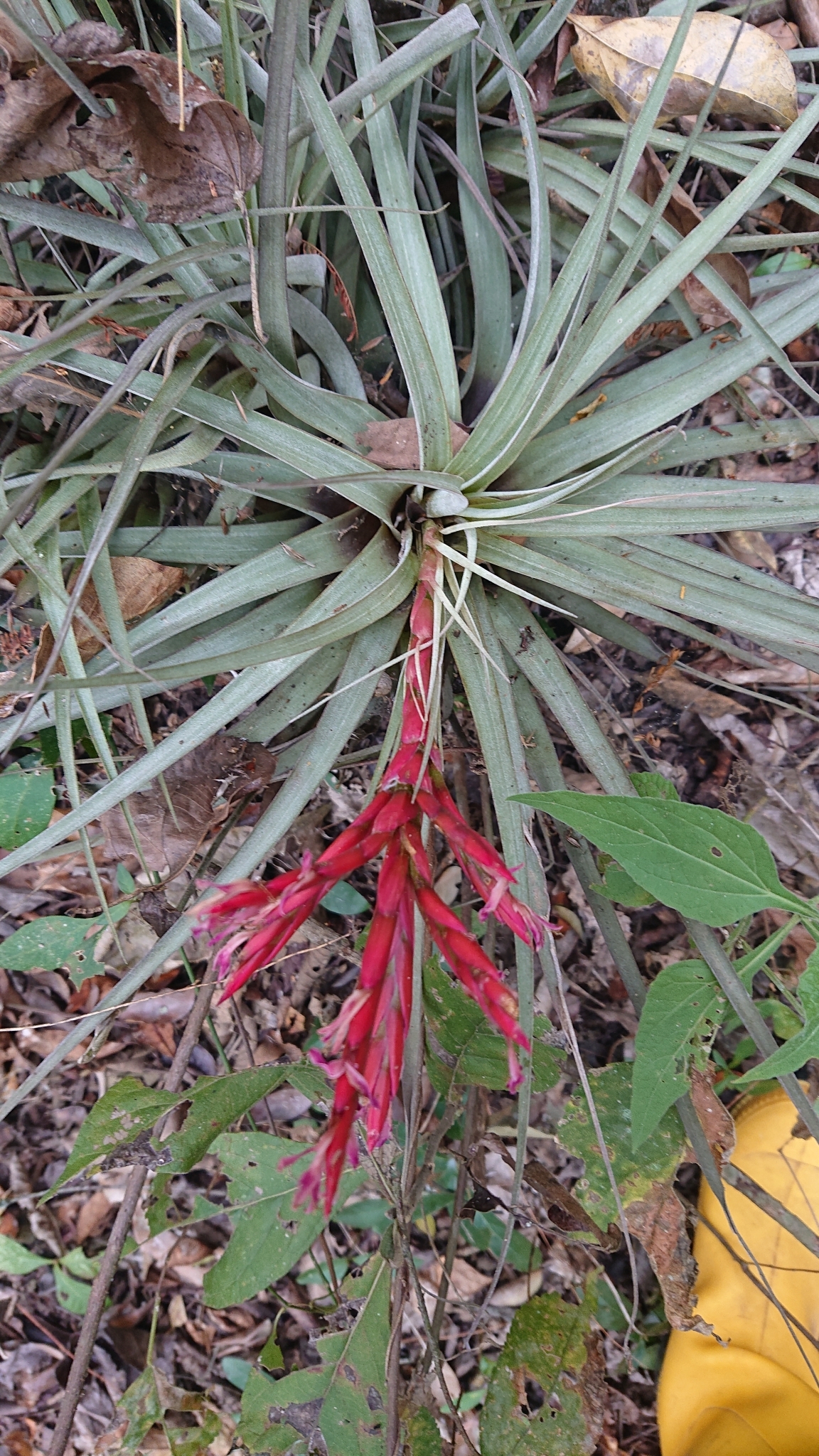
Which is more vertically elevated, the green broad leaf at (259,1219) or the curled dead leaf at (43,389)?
the curled dead leaf at (43,389)

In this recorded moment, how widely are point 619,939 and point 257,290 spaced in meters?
0.96

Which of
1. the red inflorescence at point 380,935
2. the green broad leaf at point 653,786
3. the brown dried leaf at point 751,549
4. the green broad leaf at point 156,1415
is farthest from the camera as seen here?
the brown dried leaf at point 751,549

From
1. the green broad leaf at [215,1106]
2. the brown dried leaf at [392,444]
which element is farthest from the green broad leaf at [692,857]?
the green broad leaf at [215,1106]

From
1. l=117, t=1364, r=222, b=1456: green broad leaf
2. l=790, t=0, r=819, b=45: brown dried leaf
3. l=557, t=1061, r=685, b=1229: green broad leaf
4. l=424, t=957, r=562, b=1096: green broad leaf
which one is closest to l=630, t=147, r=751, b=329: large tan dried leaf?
l=790, t=0, r=819, b=45: brown dried leaf

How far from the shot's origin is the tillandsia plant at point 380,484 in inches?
29.8

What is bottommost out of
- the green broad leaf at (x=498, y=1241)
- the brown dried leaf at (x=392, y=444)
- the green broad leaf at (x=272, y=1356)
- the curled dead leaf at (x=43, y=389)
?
the green broad leaf at (x=498, y=1241)

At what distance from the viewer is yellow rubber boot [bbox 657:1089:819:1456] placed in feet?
4.72

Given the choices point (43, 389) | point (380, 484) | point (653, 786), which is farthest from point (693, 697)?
point (43, 389)

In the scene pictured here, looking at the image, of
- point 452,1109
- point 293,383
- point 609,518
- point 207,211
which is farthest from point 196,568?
point 452,1109

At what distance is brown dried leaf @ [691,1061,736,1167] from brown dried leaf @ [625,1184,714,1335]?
0.10 m

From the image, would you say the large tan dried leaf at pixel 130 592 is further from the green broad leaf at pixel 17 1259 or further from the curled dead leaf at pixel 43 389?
the green broad leaf at pixel 17 1259

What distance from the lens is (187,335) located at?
89cm

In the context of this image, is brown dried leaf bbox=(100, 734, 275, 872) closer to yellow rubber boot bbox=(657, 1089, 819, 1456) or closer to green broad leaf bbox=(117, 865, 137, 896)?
green broad leaf bbox=(117, 865, 137, 896)

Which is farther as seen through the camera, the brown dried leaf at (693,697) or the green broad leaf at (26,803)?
the brown dried leaf at (693,697)
